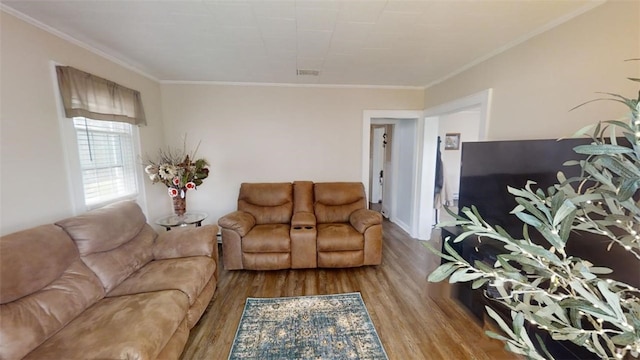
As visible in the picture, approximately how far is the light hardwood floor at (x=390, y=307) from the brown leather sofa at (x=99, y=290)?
0.26 metres

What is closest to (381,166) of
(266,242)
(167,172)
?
(266,242)

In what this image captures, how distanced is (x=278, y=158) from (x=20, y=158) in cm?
263

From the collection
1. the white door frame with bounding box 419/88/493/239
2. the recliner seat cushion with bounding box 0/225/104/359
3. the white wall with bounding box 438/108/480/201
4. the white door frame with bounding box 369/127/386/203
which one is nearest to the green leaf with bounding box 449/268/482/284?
the recliner seat cushion with bounding box 0/225/104/359

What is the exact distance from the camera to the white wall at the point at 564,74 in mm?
1574

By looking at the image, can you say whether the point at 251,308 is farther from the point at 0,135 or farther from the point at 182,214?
the point at 0,135

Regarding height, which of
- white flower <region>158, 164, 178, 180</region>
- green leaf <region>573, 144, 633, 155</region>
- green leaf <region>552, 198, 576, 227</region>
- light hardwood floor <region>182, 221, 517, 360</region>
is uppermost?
green leaf <region>573, 144, 633, 155</region>

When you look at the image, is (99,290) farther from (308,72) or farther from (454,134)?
(454,134)

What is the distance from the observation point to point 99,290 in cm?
185

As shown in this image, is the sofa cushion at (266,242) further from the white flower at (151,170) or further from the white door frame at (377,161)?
the white door frame at (377,161)

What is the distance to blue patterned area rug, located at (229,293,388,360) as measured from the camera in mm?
1911

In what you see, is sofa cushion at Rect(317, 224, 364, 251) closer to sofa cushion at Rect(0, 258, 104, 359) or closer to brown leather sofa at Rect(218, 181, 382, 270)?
brown leather sofa at Rect(218, 181, 382, 270)

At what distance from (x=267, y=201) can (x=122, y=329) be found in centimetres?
231

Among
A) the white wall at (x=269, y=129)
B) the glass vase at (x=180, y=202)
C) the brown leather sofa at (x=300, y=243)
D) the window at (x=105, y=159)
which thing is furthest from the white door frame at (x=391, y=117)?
the window at (x=105, y=159)

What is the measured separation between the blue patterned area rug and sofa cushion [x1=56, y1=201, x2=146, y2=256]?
48.9 inches
